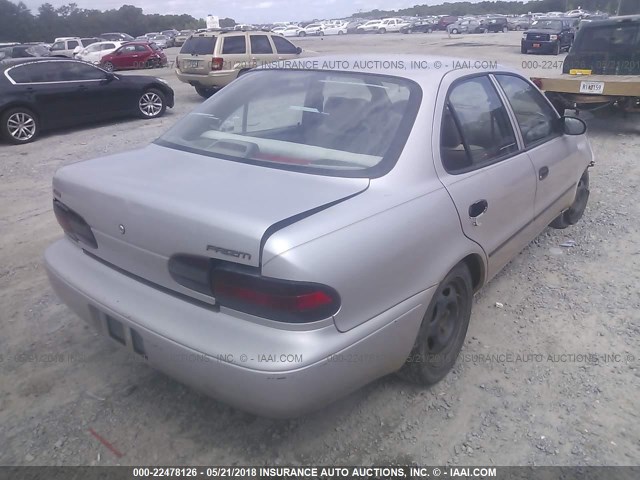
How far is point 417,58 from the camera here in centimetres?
328

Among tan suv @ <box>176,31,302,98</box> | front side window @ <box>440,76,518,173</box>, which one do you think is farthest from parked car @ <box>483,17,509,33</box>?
front side window @ <box>440,76,518,173</box>

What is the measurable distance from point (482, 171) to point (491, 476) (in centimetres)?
158

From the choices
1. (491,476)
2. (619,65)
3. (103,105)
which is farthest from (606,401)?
(103,105)

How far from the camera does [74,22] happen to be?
66.6m

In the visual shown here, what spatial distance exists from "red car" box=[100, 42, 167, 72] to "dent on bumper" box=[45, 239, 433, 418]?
24517mm

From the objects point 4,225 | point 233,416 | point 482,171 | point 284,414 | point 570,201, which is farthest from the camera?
point 4,225

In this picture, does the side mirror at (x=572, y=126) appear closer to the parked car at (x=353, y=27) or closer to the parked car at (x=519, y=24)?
the parked car at (x=519, y=24)

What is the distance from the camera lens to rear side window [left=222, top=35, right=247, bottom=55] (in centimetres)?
1346

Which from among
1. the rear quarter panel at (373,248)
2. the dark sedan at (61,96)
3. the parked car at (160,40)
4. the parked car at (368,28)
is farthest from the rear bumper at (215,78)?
the parked car at (368,28)

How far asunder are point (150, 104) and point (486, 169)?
10.0m

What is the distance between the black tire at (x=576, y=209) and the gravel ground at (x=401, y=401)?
3.09ft

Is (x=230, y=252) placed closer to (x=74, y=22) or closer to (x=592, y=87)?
(x=592, y=87)

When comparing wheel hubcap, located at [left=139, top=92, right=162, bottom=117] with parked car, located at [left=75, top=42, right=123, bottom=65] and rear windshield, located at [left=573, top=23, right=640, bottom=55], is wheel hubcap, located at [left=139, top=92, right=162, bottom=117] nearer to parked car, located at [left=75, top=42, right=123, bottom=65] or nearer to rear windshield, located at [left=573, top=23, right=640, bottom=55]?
rear windshield, located at [left=573, top=23, right=640, bottom=55]

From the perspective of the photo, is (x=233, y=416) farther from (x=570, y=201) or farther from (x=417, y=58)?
(x=570, y=201)
